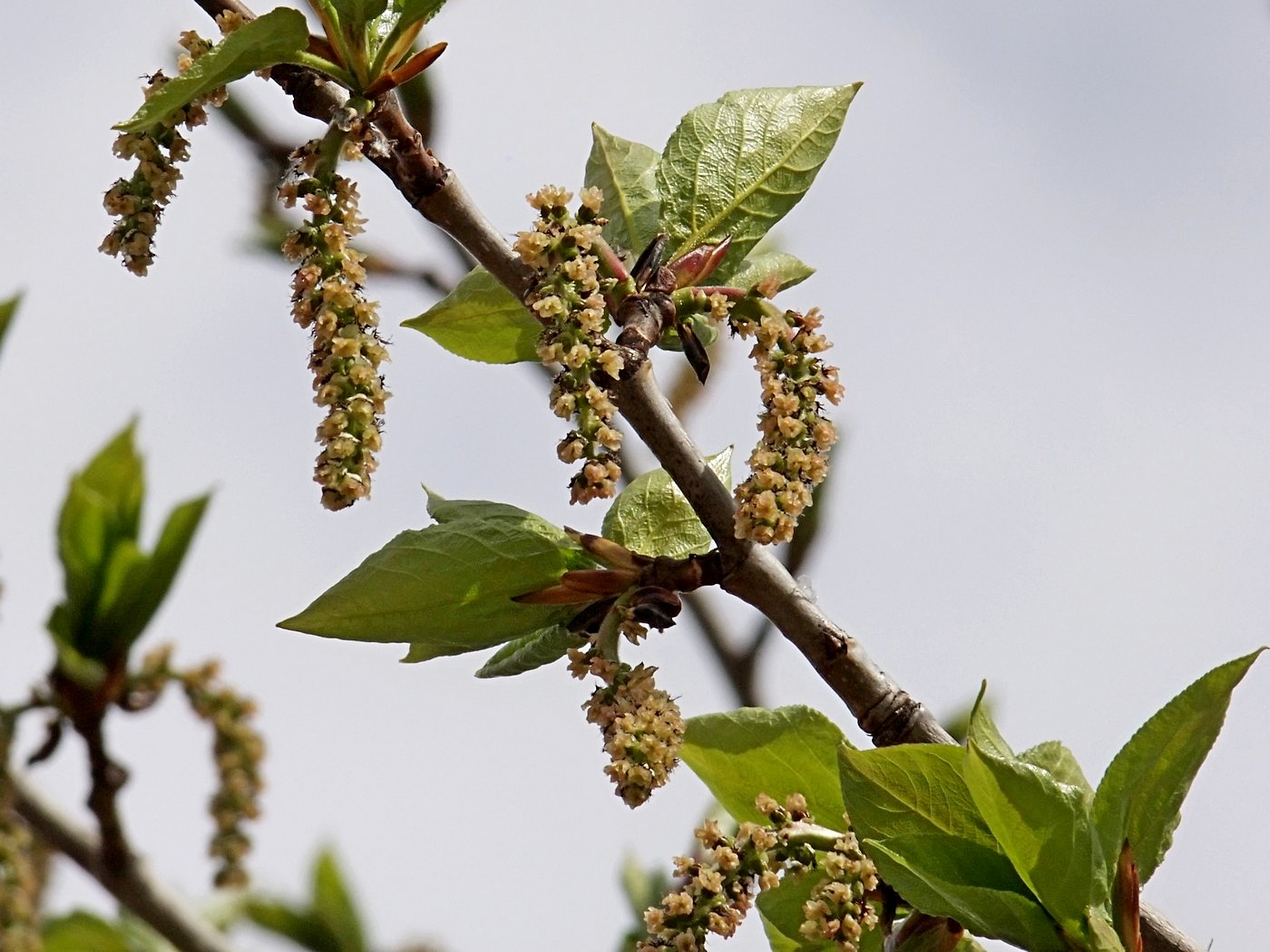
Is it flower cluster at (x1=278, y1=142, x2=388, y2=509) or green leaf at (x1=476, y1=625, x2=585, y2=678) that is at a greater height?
flower cluster at (x1=278, y1=142, x2=388, y2=509)

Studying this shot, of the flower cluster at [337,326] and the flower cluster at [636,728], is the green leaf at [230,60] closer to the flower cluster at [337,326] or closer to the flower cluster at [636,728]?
the flower cluster at [337,326]

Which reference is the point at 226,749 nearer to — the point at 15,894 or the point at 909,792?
the point at 15,894

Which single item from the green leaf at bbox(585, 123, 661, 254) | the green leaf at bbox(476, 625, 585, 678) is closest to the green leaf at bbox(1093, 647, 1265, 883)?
the green leaf at bbox(476, 625, 585, 678)

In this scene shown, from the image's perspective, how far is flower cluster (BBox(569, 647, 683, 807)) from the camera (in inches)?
46.1

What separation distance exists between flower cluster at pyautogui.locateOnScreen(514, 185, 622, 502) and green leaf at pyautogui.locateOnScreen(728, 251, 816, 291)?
0.74 feet

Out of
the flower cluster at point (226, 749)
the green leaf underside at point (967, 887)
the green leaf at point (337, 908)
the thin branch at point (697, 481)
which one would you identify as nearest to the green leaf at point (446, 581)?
the thin branch at point (697, 481)

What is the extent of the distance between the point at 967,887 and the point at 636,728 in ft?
1.05

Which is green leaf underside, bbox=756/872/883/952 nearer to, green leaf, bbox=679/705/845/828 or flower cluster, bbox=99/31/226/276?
green leaf, bbox=679/705/845/828

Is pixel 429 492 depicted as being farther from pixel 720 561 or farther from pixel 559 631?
pixel 720 561

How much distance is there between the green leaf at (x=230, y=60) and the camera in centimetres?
114

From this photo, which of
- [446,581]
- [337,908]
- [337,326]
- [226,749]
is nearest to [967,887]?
[446,581]

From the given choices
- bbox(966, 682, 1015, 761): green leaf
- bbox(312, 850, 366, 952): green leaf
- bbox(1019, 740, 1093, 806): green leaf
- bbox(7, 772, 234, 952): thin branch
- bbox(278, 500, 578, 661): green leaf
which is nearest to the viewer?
bbox(966, 682, 1015, 761): green leaf

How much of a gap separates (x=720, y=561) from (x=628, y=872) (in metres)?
1.51

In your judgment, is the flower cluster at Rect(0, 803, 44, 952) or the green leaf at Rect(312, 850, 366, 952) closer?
the flower cluster at Rect(0, 803, 44, 952)
